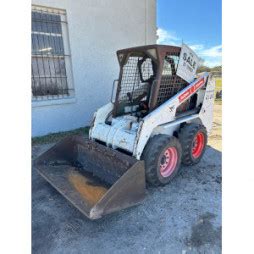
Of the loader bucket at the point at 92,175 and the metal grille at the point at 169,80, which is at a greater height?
the metal grille at the point at 169,80

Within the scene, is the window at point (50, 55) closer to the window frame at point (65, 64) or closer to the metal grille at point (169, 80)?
the window frame at point (65, 64)

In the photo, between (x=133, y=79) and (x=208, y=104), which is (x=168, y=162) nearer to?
(x=208, y=104)

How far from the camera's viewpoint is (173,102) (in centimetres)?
340

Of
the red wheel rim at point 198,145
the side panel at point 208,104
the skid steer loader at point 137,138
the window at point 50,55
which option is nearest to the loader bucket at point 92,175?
the skid steer loader at point 137,138

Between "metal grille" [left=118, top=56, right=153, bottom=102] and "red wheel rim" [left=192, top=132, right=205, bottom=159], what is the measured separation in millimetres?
1161

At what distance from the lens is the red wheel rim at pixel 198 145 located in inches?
156

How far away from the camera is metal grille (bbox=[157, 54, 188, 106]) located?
346cm

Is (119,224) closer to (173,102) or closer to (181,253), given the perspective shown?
(181,253)

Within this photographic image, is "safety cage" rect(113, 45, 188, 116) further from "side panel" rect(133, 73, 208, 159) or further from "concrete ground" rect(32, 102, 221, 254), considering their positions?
"concrete ground" rect(32, 102, 221, 254)

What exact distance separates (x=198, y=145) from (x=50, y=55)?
3843mm

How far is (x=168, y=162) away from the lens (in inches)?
135
